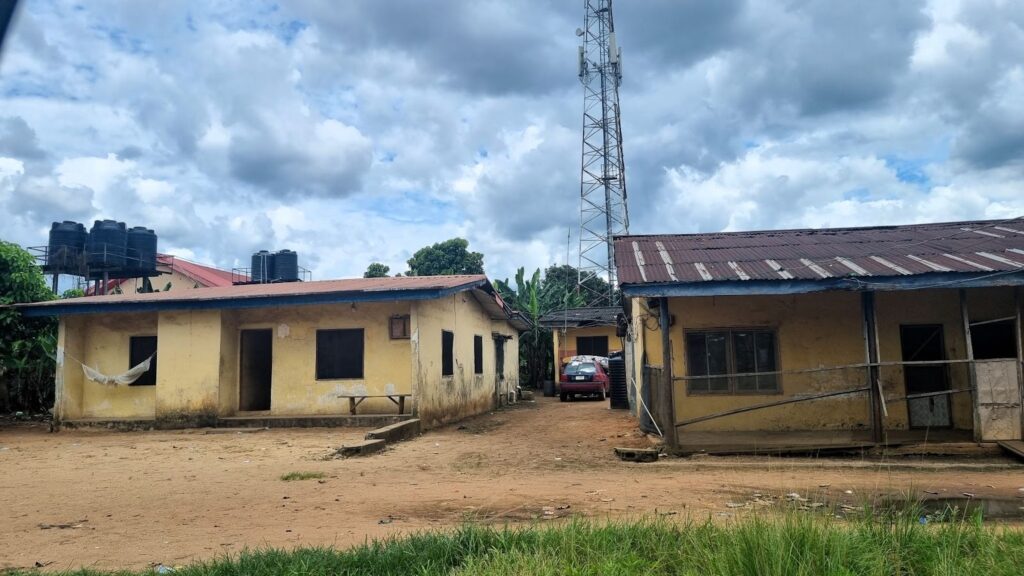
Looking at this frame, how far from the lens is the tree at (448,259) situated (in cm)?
3856

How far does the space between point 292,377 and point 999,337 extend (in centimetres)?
1360

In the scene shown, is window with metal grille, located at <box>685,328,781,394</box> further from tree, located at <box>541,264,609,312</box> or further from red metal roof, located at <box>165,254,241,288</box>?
red metal roof, located at <box>165,254,241,288</box>

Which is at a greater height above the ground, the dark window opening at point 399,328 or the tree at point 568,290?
the tree at point 568,290

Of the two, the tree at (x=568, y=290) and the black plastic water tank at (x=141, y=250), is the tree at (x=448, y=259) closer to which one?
the tree at (x=568, y=290)

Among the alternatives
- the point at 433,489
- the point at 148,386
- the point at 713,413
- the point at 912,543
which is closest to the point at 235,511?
the point at 433,489

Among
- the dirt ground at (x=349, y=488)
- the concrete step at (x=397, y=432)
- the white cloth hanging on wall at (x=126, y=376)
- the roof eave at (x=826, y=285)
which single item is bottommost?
the dirt ground at (x=349, y=488)

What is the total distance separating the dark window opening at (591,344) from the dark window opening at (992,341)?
713 inches

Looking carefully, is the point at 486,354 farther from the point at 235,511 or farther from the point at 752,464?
the point at 235,511

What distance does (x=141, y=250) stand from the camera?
95.0ft

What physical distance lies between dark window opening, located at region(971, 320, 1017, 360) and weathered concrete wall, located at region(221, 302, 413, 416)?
414 inches

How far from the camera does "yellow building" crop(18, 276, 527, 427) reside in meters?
14.7

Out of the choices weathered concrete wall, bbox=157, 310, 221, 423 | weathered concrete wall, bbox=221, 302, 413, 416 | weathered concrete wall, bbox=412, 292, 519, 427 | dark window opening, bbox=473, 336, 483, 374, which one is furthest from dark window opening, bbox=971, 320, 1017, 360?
weathered concrete wall, bbox=157, 310, 221, 423

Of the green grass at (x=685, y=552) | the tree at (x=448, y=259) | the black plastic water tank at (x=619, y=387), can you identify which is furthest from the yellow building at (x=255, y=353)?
the tree at (x=448, y=259)

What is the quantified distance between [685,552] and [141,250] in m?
30.2
